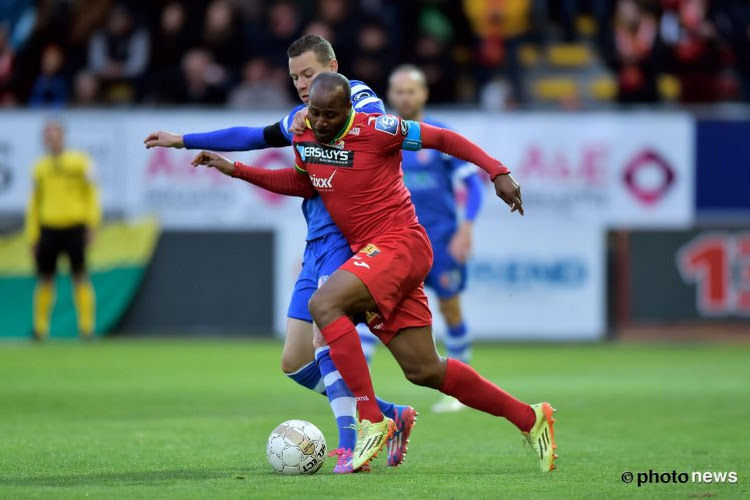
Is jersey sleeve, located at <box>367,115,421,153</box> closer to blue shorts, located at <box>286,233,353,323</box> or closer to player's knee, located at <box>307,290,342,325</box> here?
blue shorts, located at <box>286,233,353,323</box>

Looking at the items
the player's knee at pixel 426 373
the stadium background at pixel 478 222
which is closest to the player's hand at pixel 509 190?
the player's knee at pixel 426 373

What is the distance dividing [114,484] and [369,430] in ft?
4.12

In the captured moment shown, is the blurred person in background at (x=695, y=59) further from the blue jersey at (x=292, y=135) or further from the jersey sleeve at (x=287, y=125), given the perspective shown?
the jersey sleeve at (x=287, y=125)

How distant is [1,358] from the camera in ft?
48.4

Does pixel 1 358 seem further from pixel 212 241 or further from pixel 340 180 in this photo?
pixel 340 180

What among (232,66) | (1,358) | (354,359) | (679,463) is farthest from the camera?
(232,66)

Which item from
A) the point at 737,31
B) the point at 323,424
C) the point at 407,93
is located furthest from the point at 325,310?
the point at 737,31

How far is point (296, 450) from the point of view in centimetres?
679

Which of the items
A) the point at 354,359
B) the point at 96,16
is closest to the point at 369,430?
the point at 354,359

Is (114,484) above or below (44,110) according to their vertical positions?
below

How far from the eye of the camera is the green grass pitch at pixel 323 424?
6449mm

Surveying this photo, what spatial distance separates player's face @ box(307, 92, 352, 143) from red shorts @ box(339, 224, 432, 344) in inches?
23.7

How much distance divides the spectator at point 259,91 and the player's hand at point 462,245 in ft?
24.2

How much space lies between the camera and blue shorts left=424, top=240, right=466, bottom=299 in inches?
440
